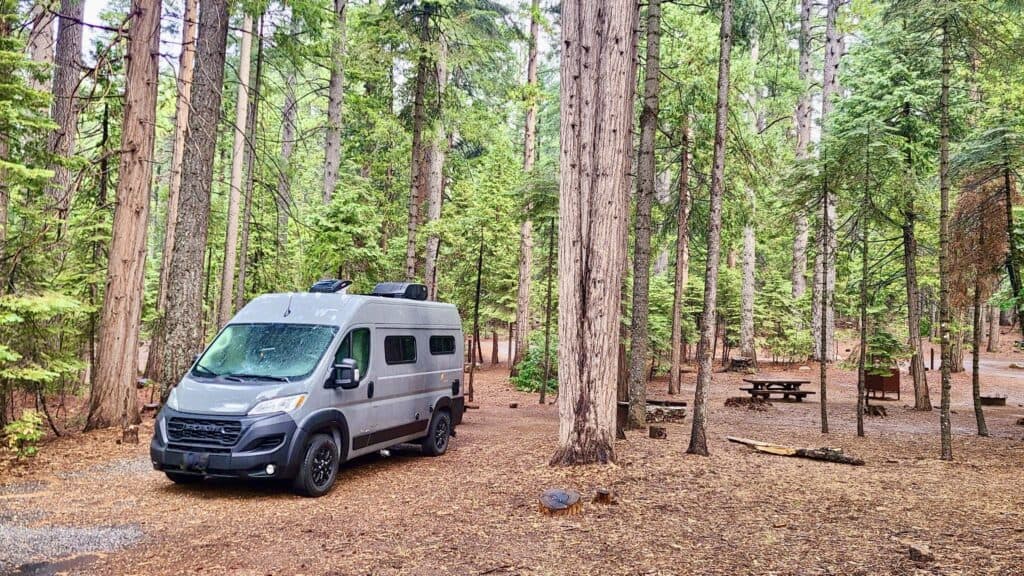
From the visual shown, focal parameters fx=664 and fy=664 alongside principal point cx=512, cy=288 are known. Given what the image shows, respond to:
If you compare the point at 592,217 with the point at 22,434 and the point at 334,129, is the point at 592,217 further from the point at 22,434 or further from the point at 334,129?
the point at 334,129

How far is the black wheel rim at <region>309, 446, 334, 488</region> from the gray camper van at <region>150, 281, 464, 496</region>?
0.04ft

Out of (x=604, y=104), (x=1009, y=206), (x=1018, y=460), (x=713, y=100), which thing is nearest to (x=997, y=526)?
(x=1018, y=460)

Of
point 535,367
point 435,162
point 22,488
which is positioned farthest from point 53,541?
point 435,162

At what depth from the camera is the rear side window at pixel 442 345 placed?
34.6 feet

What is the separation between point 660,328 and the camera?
21.0 metres

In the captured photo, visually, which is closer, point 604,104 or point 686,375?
point 604,104

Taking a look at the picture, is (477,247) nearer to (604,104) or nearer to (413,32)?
(413,32)

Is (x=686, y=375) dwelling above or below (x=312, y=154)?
below

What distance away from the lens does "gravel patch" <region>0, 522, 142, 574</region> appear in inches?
209

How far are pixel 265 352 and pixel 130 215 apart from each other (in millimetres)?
4247

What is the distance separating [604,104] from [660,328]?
43.8 feet

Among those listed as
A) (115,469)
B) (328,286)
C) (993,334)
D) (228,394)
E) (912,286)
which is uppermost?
(912,286)

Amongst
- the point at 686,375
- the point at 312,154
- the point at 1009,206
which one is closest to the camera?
the point at 1009,206

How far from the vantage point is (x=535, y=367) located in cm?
2153
